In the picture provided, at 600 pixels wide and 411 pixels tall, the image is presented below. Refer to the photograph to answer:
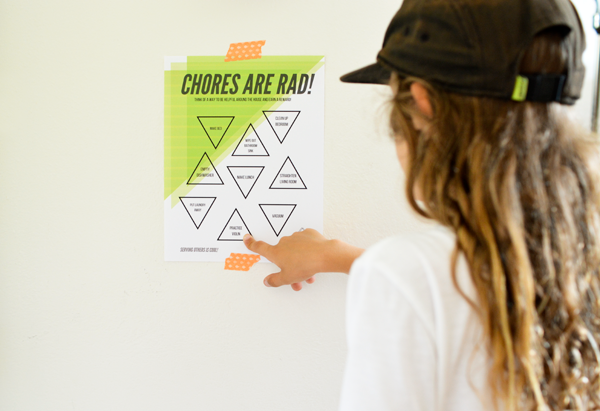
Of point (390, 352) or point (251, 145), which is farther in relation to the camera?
point (251, 145)

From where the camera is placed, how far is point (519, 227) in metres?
0.42

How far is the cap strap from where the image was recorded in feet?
1.39

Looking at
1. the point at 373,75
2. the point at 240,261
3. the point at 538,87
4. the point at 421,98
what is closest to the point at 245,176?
the point at 240,261

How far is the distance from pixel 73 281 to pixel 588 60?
3.96 ft

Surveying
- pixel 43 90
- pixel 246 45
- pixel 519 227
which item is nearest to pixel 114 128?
pixel 43 90

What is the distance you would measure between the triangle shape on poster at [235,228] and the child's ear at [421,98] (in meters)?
0.49

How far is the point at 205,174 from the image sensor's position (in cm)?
86

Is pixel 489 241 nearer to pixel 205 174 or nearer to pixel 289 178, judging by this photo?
pixel 289 178

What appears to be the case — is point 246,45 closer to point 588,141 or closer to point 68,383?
point 588,141

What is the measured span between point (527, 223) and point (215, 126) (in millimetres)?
632

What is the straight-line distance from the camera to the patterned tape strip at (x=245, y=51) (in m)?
0.84

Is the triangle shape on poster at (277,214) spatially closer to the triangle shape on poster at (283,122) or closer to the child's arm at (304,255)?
the child's arm at (304,255)

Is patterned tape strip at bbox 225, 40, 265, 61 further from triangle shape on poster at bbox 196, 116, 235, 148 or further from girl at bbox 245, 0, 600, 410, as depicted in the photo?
girl at bbox 245, 0, 600, 410

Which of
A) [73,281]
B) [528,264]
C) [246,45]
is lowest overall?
[73,281]
